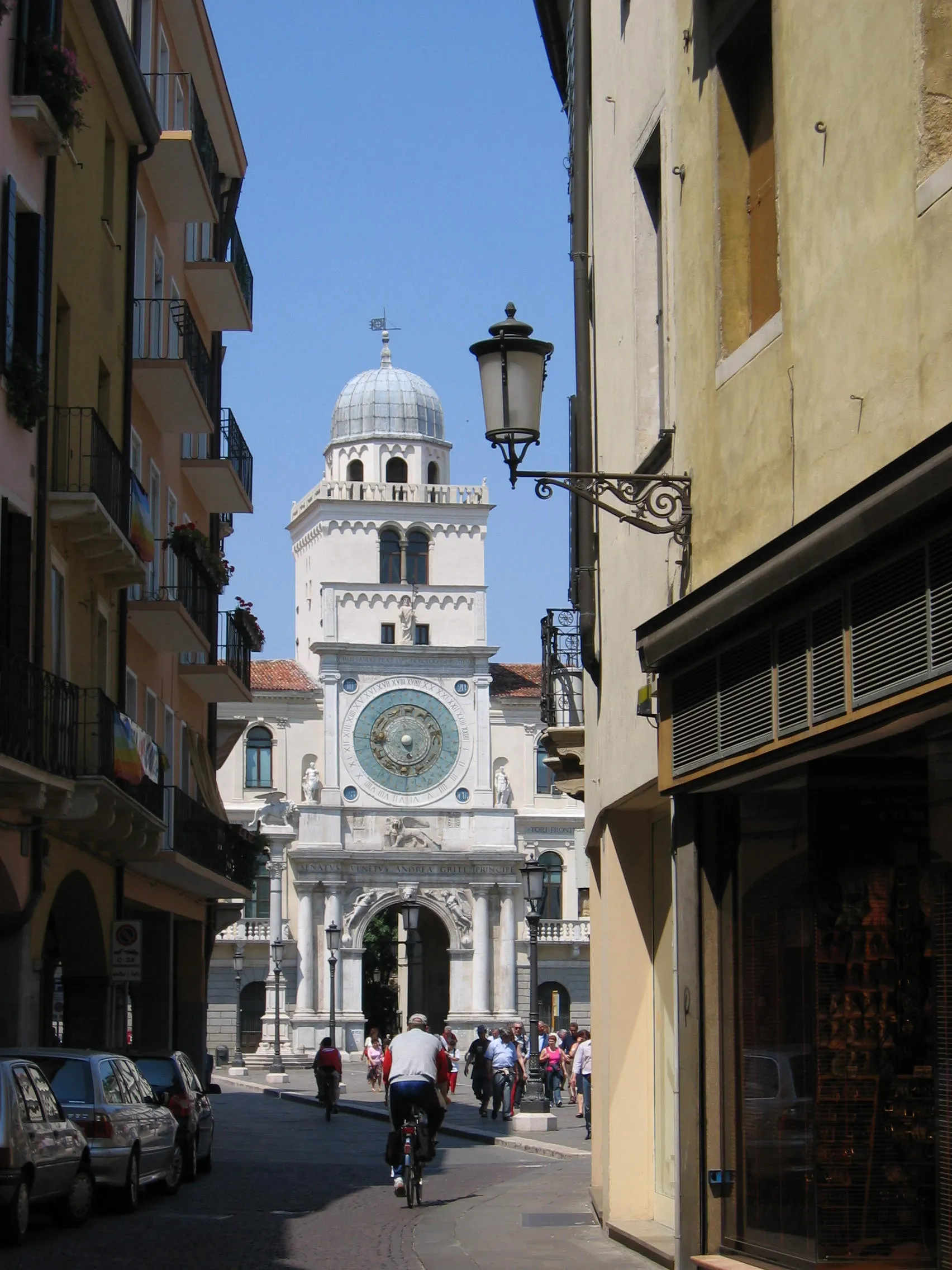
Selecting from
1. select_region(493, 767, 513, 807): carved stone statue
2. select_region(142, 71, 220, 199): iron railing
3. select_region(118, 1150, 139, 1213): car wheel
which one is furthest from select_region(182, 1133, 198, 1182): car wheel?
select_region(493, 767, 513, 807): carved stone statue

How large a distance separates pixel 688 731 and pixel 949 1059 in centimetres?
315

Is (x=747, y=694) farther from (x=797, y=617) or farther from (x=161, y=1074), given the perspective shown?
(x=161, y=1074)

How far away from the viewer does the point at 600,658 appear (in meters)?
15.8

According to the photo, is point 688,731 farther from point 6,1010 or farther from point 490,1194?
point 6,1010

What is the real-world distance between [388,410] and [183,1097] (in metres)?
63.2

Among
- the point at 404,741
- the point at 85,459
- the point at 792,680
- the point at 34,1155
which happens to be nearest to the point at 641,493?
the point at 792,680

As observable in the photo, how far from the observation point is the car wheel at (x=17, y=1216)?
14.2 metres

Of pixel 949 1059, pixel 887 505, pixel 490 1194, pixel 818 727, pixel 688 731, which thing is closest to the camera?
pixel 887 505

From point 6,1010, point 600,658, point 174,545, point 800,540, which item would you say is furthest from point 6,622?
point 800,540

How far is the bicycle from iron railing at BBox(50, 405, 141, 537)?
25.8ft

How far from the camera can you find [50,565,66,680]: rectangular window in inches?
869

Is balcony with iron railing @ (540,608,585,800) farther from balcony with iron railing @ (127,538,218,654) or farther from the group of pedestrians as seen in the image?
the group of pedestrians

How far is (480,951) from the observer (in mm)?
74688

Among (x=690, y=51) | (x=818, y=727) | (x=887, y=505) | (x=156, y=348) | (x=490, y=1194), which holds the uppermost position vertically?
(x=156, y=348)
